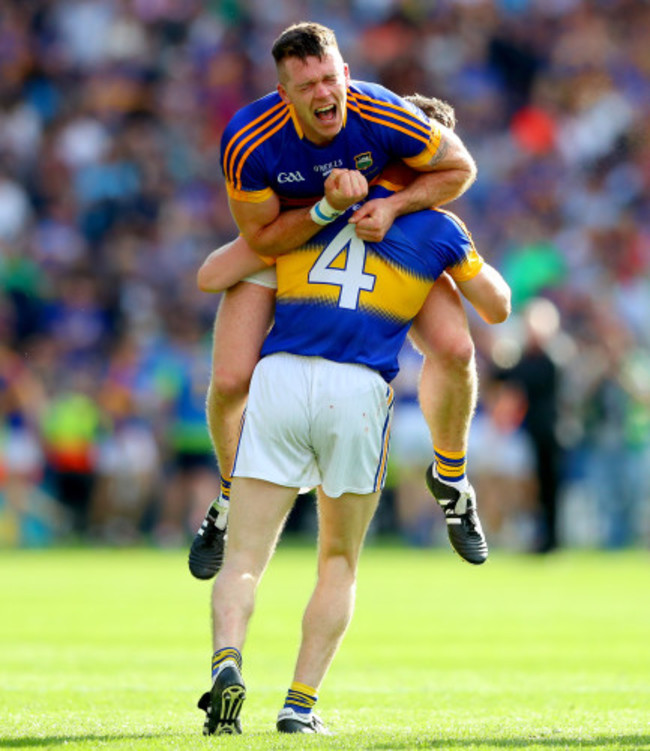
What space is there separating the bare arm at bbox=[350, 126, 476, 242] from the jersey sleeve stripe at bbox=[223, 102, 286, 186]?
1.58 ft

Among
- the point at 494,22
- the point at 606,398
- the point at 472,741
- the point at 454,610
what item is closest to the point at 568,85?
the point at 494,22

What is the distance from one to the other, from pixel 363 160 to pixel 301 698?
Result: 6.66 ft

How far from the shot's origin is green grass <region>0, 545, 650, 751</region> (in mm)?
5684

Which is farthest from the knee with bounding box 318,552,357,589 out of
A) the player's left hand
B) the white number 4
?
the player's left hand

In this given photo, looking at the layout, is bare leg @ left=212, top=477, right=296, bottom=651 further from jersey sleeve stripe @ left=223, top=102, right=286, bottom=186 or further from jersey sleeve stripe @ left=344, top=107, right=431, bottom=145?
jersey sleeve stripe @ left=344, top=107, right=431, bottom=145

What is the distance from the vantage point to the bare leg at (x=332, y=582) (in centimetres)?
587

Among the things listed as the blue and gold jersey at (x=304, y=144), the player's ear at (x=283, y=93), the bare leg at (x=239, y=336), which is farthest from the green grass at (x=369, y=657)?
the player's ear at (x=283, y=93)

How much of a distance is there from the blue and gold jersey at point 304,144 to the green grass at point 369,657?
2044 millimetres

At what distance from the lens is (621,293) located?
19.4 meters

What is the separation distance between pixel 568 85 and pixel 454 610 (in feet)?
37.6

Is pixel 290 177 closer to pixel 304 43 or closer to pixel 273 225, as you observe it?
pixel 273 225

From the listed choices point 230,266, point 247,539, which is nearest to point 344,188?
point 230,266

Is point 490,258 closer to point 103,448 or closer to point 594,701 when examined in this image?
point 103,448

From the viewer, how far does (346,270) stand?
5883 millimetres
